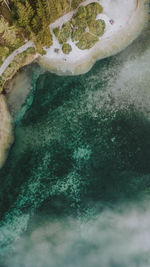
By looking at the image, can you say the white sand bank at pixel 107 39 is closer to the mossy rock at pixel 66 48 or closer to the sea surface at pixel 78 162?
the mossy rock at pixel 66 48

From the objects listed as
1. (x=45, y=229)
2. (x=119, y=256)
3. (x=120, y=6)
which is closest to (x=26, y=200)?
(x=45, y=229)

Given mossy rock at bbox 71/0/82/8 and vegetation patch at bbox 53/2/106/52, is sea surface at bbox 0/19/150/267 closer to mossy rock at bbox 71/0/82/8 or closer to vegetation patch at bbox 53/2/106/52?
vegetation patch at bbox 53/2/106/52

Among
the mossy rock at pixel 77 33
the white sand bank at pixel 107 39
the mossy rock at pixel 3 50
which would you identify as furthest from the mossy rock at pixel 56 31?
the mossy rock at pixel 3 50

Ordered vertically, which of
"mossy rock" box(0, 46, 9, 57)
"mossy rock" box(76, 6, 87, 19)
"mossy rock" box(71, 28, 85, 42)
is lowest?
"mossy rock" box(71, 28, 85, 42)

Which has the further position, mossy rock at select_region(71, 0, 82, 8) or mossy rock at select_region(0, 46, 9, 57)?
mossy rock at select_region(71, 0, 82, 8)

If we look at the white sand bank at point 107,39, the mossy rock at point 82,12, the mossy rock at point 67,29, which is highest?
the mossy rock at point 82,12

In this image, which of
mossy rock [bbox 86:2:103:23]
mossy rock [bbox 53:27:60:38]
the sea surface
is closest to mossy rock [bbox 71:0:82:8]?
mossy rock [bbox 86:2:103:23]
